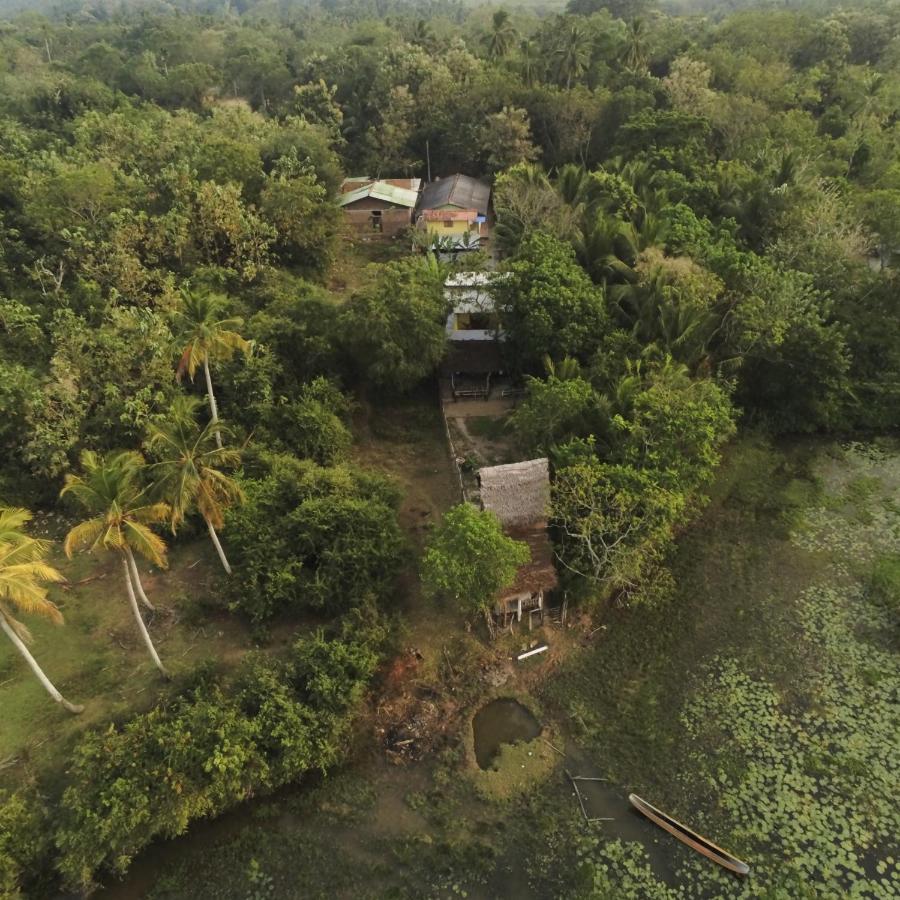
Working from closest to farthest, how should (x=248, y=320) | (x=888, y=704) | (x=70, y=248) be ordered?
(x=888, y=704) → (x=248, y=320) → (x=70, y=248)

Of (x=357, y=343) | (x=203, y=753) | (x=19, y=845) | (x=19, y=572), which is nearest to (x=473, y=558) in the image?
(x=203, y=753)

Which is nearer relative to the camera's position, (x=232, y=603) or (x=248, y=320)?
(x=232, y=603)

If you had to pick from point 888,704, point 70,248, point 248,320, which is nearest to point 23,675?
point 248,320

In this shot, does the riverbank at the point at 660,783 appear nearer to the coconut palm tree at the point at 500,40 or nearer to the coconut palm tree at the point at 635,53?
the coconut palm tree at the point at 635,53

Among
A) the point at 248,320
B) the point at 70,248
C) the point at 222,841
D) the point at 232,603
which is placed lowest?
the point at 222,841

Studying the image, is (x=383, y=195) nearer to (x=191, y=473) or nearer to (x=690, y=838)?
(x=191, y=473)

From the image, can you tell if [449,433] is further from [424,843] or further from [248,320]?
[424,843]
